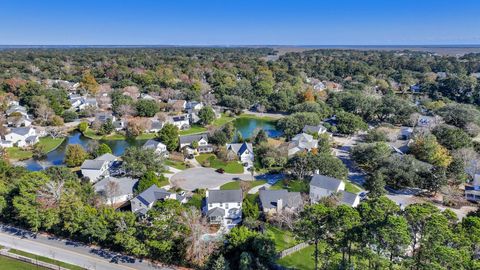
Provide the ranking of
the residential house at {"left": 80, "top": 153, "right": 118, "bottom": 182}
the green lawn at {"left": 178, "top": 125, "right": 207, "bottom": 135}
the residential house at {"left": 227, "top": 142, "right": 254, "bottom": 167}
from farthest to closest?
the green lawn at {"left": 178, "top": 125, "right": 207, "bottom": 135} → the residential house at {"left": 227, "top": 142, "right": 254, "bottom": 167} → the residential house at {"left": 80, "top": 153, "right": 118, "bottom": 182}

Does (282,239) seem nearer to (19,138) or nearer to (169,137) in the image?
(169,137)

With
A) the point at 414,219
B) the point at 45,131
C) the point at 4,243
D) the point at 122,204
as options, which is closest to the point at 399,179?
the point at 414,219

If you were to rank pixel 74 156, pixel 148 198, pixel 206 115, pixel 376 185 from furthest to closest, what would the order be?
pixel 206 115 < pixel 74 156 < pixel 376 185 < pixel 148 198

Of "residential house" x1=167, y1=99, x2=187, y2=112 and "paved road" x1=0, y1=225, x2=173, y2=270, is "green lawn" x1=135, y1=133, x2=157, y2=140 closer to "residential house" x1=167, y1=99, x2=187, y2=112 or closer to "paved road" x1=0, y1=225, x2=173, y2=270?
"residential house" x1=167, y1=99, x2=187, y2=112

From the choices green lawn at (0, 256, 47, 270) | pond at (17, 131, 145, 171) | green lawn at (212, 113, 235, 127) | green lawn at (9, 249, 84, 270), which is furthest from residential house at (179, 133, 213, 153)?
green lawn at (0, 256, 47, 270)

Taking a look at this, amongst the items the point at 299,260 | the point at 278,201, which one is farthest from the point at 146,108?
the point at 299,260
